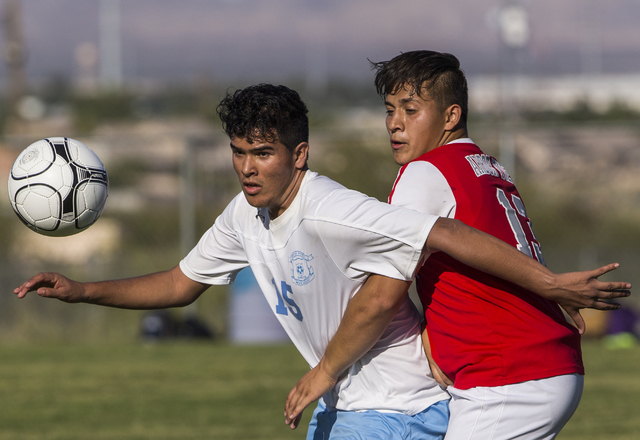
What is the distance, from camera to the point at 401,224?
9.54 ft

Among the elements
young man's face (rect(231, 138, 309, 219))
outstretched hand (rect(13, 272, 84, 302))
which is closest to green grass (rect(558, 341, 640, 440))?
young man's face (rect(231, 138, 309, 219))

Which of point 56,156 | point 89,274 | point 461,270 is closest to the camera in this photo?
point 461,270

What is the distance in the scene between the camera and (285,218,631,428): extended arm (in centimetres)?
279

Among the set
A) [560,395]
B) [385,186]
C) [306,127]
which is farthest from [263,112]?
[385,186]

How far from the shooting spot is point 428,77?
3.27m

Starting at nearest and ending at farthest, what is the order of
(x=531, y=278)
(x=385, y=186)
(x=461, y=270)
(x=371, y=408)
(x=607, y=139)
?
(x=531, y=278), (x=461, y=270), (x=371, y=408), (x=385, y=186), (x=607, y=139)

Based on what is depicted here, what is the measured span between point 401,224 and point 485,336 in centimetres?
53

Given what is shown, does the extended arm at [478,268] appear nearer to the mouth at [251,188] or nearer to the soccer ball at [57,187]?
the mouth at [251,188]

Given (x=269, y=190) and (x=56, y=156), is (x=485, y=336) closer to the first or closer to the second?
(x=269, y=190)

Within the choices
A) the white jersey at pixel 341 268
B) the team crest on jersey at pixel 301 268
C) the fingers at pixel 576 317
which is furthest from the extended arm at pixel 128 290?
the fingers at pixel 576 317

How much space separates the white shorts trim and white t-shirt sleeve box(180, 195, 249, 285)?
54.3 inches

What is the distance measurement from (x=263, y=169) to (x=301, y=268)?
1.44 feet

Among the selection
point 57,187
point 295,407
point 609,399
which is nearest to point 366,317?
point 295,407

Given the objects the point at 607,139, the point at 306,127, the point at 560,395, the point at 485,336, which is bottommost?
the point at 607,139
